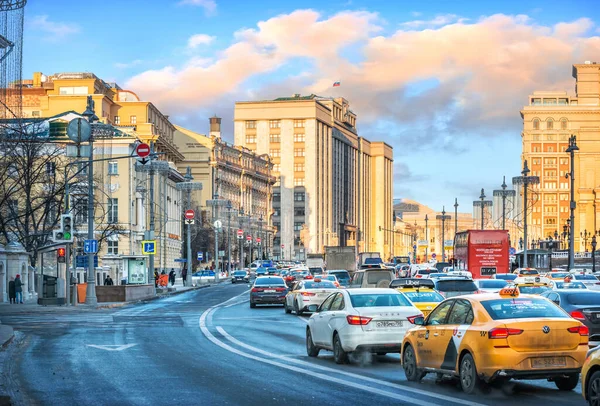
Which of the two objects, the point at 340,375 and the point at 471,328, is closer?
the point at 471,328

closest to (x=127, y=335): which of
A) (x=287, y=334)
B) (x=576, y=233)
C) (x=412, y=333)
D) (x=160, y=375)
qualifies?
(x=287, y=334)

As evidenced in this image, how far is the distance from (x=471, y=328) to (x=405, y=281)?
75.1 ft

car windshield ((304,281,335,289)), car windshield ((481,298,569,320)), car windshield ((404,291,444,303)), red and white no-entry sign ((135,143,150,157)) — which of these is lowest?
car windshield ((304,281,335,289))

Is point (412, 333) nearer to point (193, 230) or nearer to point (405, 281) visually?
point (405, 281)

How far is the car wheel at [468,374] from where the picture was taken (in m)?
14.5

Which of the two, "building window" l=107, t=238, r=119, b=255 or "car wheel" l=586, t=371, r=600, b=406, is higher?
"building window" l=107, t=238, r=119, b=255

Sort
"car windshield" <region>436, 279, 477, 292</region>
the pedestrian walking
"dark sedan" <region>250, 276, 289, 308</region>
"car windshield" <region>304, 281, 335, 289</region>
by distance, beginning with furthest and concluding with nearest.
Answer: the pedestrian walking, "dark sedan" <region>250, 276, 289, 308</region>, "car windshield" <region>304, 281, 335, 289</region>, "car windshield" <region>436, 279, 477, 292</region>

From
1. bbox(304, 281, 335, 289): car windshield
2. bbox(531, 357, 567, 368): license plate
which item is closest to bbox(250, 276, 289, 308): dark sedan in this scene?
bbox(304, 281, 335, 289): car windshield

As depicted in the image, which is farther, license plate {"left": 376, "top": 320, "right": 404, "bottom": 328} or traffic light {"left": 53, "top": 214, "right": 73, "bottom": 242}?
traffic light {"left": 53, "top": 214, "right": 73, "bottom": 242}

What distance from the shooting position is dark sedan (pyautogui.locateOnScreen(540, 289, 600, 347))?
23.5 meters

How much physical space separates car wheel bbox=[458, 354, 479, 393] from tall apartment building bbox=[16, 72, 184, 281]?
64880 millimetres

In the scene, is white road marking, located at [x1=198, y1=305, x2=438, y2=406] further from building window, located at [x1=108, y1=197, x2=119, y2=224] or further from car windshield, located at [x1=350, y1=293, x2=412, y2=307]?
building window, located at [x1=108, y1=197, x2=119, y2=224]

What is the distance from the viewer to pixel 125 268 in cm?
7556

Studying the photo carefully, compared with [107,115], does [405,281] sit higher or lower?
lower
